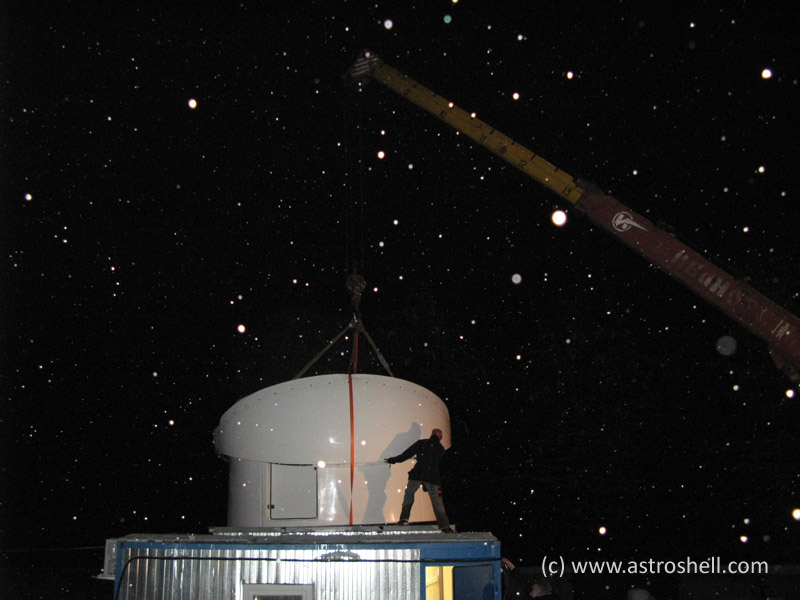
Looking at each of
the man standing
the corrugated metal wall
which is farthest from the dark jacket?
the corrugated metal wall

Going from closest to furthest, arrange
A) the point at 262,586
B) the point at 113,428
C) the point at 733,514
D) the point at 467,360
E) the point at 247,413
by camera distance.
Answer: the point at 262,586 < the point at 247,413 < the point at 733,514 < the point at 467,360 < the point at 113,428

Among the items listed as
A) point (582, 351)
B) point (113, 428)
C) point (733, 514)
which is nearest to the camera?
point (733, 514)

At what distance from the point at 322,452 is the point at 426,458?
131 centimetres

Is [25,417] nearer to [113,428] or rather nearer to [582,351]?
[113,428]

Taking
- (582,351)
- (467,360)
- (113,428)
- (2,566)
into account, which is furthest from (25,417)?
(582,351)

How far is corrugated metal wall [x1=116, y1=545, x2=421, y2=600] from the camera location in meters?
6.76

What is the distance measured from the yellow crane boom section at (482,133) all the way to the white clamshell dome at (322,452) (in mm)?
8002

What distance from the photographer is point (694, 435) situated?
67.4 ft

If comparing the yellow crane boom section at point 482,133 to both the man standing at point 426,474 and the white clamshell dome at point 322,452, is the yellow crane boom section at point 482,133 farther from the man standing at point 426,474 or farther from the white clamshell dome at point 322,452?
the man standing at point 426,474

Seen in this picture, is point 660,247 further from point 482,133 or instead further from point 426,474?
point 426,474

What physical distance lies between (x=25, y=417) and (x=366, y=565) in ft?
83.4

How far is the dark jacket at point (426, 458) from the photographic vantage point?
320 inches

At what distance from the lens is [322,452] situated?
825 centimetres

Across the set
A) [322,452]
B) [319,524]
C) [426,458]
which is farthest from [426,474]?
[319,524]
